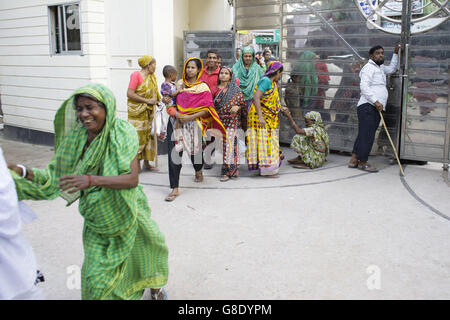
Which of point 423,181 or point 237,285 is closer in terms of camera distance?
point 237,285

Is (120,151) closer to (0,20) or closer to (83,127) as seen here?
(83,127)

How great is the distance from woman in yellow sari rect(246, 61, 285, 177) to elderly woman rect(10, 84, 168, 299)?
144 inches

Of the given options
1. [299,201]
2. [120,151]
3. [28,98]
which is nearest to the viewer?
[120,151]

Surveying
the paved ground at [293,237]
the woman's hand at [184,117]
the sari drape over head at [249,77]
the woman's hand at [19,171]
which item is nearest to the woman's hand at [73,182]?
the woman's hand at [19,171]

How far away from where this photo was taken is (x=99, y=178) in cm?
246

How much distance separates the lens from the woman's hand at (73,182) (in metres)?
2.36

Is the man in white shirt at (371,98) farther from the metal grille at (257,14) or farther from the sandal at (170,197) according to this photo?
the sandal at (170,197)

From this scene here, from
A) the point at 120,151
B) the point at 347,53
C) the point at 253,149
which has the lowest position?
the point at 253,149

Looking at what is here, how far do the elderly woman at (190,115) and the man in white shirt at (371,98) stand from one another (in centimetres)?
217

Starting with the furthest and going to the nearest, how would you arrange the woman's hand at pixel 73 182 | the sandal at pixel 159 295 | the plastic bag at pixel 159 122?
the plastic bag at pixel 159 122 → the sandal at pixel 159 295 → the woman's hand at pixel 73 182

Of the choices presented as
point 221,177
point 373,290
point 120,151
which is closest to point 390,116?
point 221,177

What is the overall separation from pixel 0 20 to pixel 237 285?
888cm

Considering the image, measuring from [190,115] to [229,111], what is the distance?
627mm

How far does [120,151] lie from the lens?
8.43 ft
